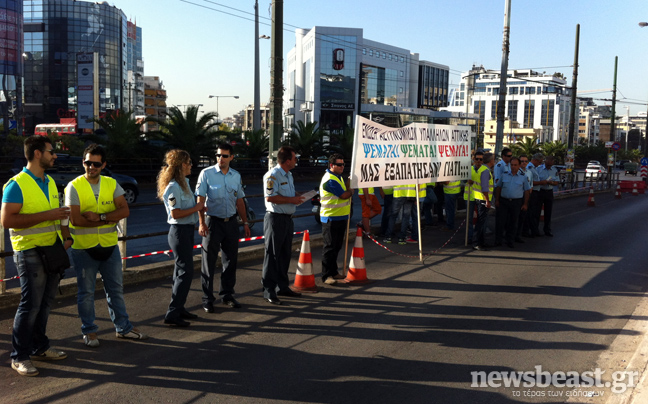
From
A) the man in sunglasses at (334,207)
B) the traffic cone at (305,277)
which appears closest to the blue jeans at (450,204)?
the man in sunglasses at (334,207)

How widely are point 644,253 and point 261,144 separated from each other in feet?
71.4

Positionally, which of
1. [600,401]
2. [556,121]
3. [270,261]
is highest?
[556,121]

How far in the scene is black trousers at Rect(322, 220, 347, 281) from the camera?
8.32m

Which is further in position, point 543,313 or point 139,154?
point 139,154

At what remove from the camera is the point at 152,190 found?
25.0 m

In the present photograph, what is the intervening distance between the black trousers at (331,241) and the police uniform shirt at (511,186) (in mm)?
5111

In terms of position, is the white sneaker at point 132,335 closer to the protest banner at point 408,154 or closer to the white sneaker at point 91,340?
the white sneaker at point 91,340

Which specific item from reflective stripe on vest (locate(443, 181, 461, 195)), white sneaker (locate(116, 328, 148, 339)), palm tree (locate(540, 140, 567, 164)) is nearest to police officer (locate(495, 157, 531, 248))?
reflective stripe on vest (locate(443, 181, 461, 195))

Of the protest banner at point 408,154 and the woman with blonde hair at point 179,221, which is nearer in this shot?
the woman with blonde hair at point 179,221

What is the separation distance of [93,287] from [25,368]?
98 cm

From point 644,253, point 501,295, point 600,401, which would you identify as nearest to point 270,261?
point 501,295

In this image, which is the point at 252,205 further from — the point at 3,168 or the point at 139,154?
the point at 3,168

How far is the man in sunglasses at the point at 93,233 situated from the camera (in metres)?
5.39

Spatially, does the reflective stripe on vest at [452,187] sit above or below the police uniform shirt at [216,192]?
below
